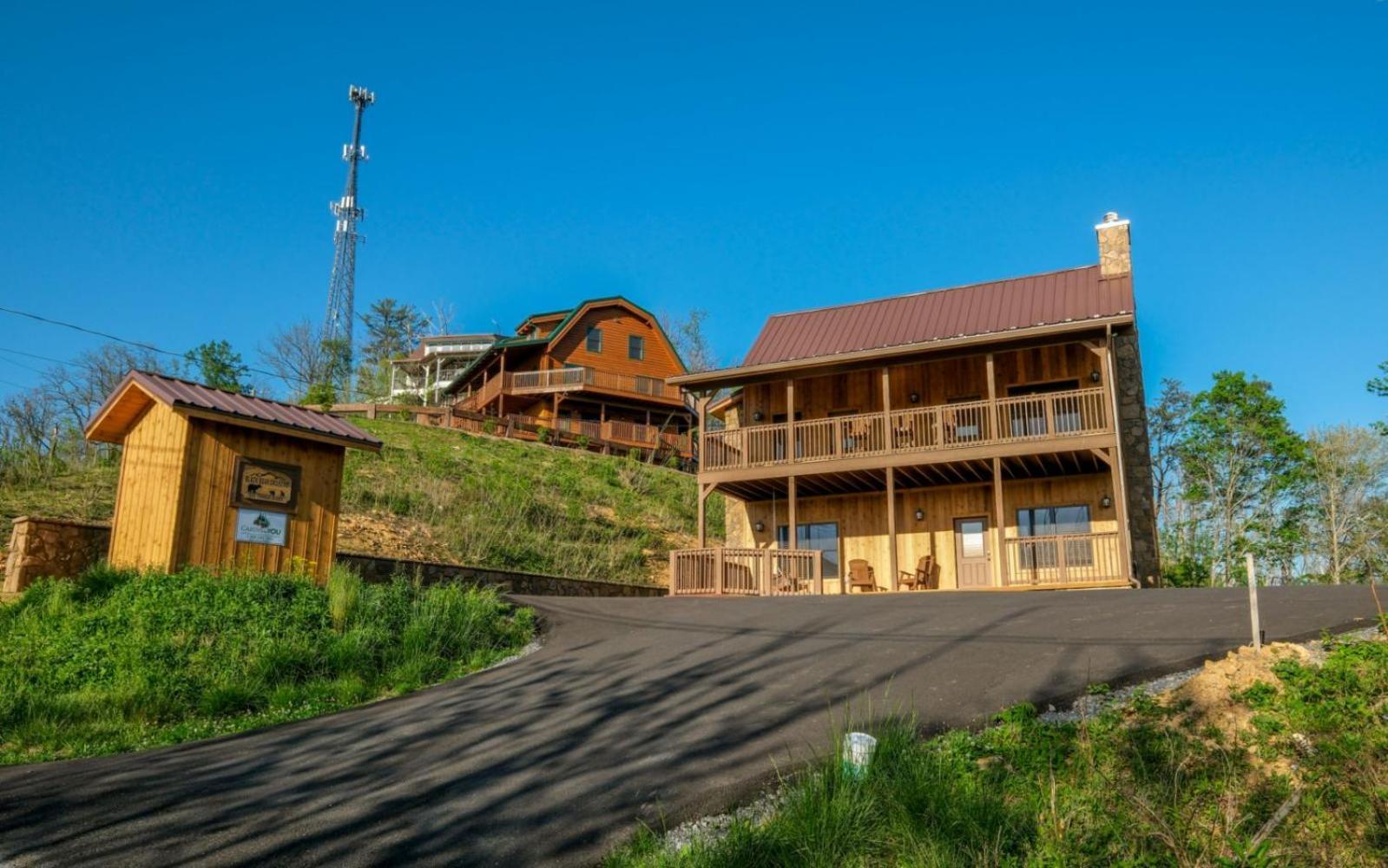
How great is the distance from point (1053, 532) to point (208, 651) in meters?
15.1

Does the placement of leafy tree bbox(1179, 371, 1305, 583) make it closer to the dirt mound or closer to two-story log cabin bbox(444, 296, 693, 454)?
two-story log cabin bbox(444, 296, 693, 454)

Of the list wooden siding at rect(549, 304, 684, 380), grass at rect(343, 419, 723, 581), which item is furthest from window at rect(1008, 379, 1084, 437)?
wooden siding at rect(549, 304, 684, 380)

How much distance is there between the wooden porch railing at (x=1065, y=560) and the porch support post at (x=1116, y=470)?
0.13 m

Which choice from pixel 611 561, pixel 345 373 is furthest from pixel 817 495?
pixel 345 373

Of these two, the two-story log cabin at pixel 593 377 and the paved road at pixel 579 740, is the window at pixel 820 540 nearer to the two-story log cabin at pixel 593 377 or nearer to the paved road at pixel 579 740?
the paved road at pixel 579 740

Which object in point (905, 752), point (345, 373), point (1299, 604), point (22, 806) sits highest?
point (345, 373)

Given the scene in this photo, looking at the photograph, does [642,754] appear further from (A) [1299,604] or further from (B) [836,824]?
(A) [1299,604]

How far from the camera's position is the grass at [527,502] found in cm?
2434

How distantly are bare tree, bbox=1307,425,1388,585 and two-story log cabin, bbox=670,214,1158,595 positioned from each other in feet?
62.0

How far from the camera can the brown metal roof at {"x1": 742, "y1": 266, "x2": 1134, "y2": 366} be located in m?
21.2

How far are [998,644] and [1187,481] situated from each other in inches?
1188

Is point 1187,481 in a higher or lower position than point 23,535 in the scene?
higher

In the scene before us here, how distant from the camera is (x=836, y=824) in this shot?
548 cm

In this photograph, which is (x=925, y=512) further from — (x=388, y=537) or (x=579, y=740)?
(x=579, y=740)
